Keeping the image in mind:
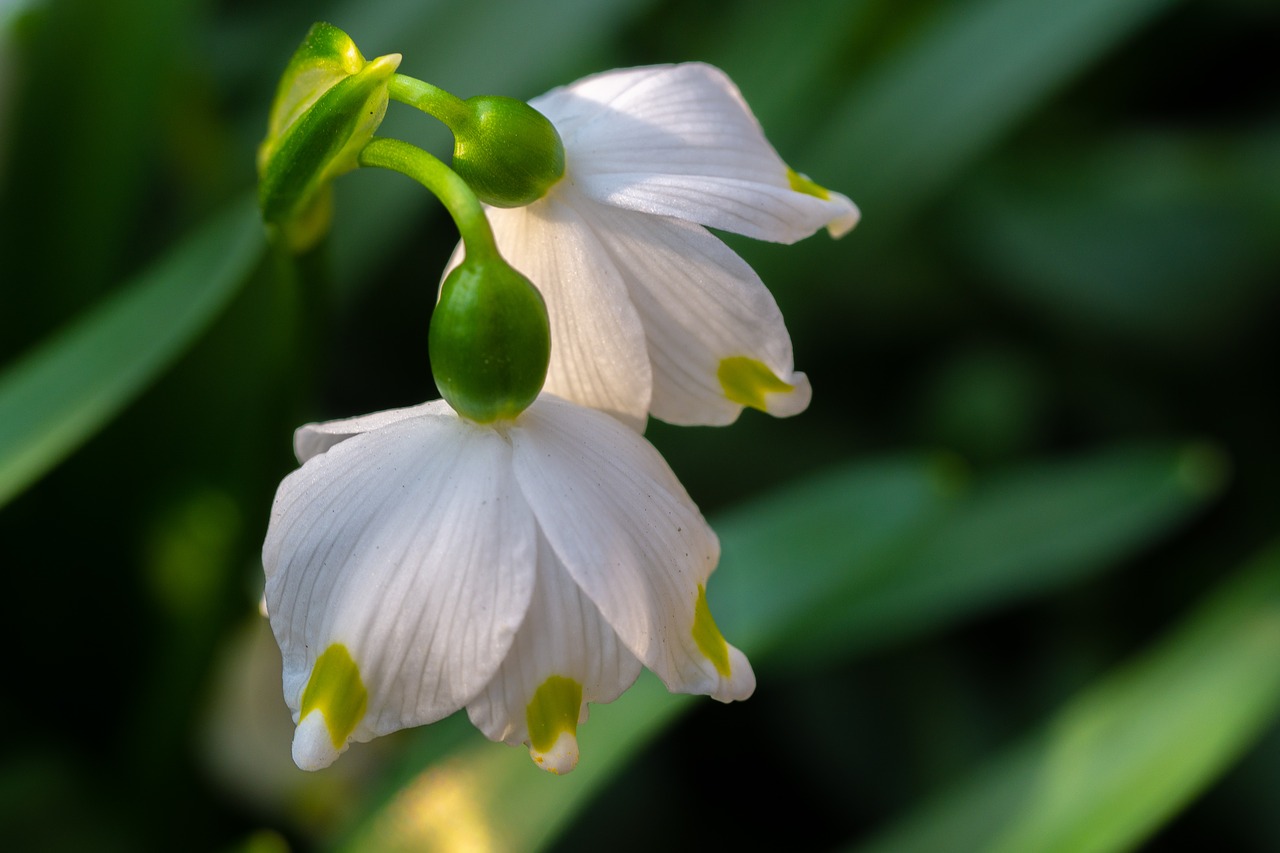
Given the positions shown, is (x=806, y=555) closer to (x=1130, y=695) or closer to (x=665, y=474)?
(x=1130, y=695)

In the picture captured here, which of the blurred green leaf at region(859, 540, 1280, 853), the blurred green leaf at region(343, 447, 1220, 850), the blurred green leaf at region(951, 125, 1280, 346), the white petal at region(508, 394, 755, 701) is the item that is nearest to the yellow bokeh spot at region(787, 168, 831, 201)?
the white petal at region(508, 394, 755, 701)

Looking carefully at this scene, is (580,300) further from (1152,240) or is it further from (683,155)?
(1152,240)

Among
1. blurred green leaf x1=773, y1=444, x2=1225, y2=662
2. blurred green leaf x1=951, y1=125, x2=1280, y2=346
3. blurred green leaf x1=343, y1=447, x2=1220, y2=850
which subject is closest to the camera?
blurred green leaf x1=343, y1=447, x2=1220, y2=850

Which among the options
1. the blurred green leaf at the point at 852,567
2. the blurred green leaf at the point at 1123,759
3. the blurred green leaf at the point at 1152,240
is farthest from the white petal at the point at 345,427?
the blurred green leaf at the point at 1152,240

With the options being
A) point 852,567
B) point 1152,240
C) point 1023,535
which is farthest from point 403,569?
point 1152,240

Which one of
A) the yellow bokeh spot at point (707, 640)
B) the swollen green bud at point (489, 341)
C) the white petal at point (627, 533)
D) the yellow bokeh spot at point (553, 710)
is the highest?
the swollen green bud at point (489, 341)

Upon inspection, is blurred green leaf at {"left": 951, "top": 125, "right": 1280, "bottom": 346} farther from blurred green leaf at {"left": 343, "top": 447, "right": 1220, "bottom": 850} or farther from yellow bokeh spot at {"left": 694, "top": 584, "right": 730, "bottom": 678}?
yellow bokeh spot at {"left": 694, "top": 584, "right": 730, "bottom": 678}

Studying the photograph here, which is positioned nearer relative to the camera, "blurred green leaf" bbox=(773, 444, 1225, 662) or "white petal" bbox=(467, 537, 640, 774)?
"white petal" bbox=(467, 537, 640, 774)

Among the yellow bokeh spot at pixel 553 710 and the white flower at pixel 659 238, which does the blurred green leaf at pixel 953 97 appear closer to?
the white flower at pixel 659 238
